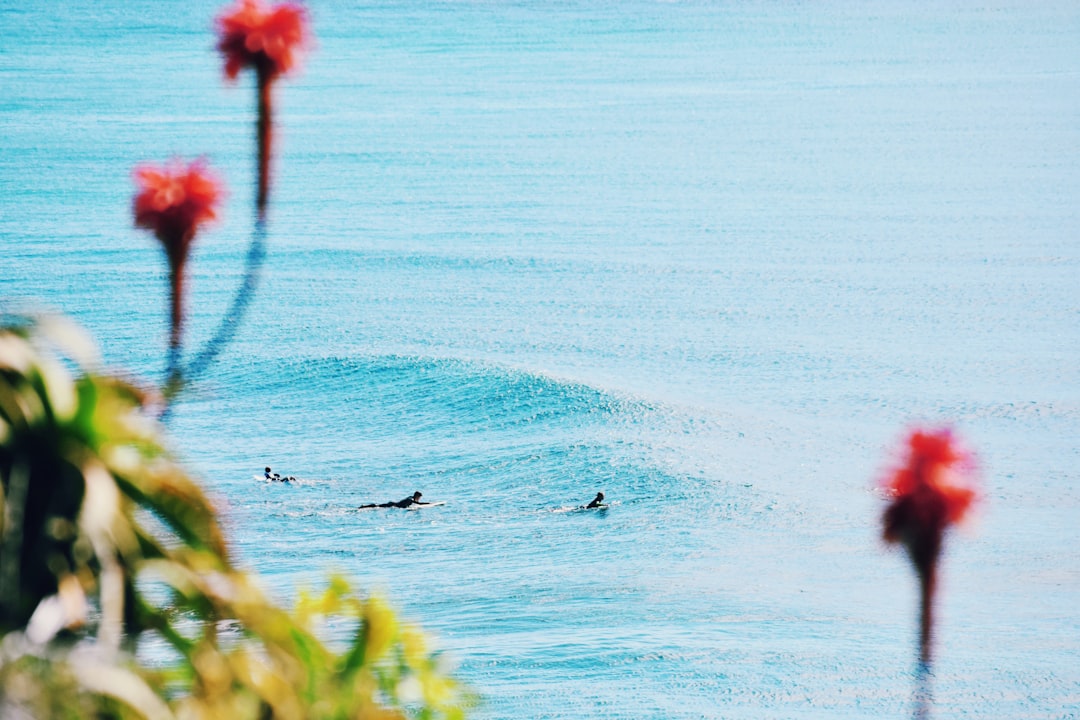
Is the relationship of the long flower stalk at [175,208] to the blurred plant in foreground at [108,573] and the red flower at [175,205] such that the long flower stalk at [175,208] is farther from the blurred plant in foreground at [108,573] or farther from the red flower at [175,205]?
the blurred plant in foreground at [108,573]

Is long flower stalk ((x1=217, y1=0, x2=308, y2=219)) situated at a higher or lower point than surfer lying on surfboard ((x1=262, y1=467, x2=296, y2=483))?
lower

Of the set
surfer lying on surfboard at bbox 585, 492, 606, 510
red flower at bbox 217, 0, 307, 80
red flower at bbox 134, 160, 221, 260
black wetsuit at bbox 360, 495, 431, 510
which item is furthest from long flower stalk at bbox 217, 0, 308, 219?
surfer lying on surfboard at bbox 585, 492, 606, 510

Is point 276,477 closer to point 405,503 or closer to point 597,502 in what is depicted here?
point 405,503

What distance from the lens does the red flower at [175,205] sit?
5484mm

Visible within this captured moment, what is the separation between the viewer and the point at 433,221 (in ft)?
347

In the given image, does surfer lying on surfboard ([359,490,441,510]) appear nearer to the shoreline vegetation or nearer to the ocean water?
the ocean water

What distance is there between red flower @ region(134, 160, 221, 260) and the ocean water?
1.49 feet

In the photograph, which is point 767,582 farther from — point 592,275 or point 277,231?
point 277,231

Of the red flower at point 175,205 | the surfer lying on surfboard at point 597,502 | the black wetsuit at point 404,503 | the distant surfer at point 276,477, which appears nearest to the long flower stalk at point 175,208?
the red flower at point 175,205

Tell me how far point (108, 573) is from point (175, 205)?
1.58m

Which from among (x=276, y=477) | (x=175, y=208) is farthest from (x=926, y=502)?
(x=276, y=477)

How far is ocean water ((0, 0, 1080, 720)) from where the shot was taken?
45188mm

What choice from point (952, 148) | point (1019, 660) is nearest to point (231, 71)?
point (1019, 660)

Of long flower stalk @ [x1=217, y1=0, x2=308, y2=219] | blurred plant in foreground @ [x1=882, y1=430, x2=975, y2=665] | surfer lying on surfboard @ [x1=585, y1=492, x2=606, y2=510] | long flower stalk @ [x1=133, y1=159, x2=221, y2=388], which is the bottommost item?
blurred plant in foreground @ [x1=882, y1=430, x2=975, y2=665]
